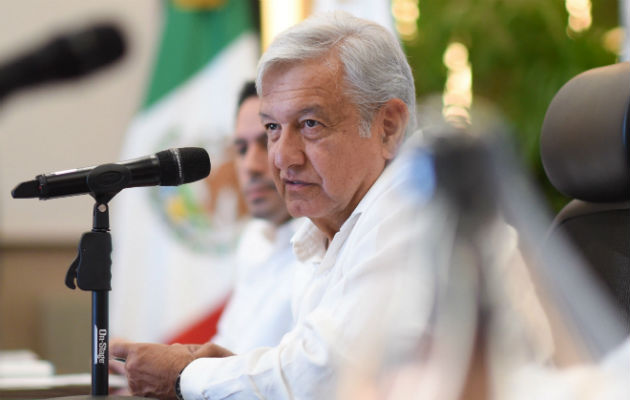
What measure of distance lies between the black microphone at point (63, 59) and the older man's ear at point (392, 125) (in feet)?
9.32

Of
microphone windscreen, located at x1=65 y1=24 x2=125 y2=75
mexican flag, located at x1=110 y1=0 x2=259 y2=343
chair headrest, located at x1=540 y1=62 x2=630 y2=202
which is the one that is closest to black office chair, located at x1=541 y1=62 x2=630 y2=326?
chair headrest, located at x1=540 y1=62 x2=630 y2=202

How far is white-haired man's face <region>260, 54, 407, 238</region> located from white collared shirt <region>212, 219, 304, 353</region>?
1.83ft

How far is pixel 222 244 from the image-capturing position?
12.1ft

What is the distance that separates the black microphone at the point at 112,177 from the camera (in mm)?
1223

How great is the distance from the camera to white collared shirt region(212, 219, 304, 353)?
6.39 ft

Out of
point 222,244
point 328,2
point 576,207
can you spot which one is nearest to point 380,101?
point 576,207

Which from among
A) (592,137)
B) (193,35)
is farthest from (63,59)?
(592,137)

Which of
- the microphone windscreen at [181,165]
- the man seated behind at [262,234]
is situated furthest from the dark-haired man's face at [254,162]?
the microphone windscreen at [181,165]

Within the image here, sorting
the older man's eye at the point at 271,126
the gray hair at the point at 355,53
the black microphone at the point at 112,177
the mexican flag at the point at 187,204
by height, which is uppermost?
the gray hair at the point at 355,53

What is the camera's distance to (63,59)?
13.2 feet

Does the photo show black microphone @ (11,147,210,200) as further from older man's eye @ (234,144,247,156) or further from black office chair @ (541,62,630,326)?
older man's eye @ (234,144,247,156)

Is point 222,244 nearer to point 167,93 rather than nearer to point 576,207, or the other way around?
point 167,93

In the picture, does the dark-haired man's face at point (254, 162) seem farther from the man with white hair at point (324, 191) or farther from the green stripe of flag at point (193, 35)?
the green stripe of flag at point (193, 35)

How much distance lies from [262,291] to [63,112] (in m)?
2.21
